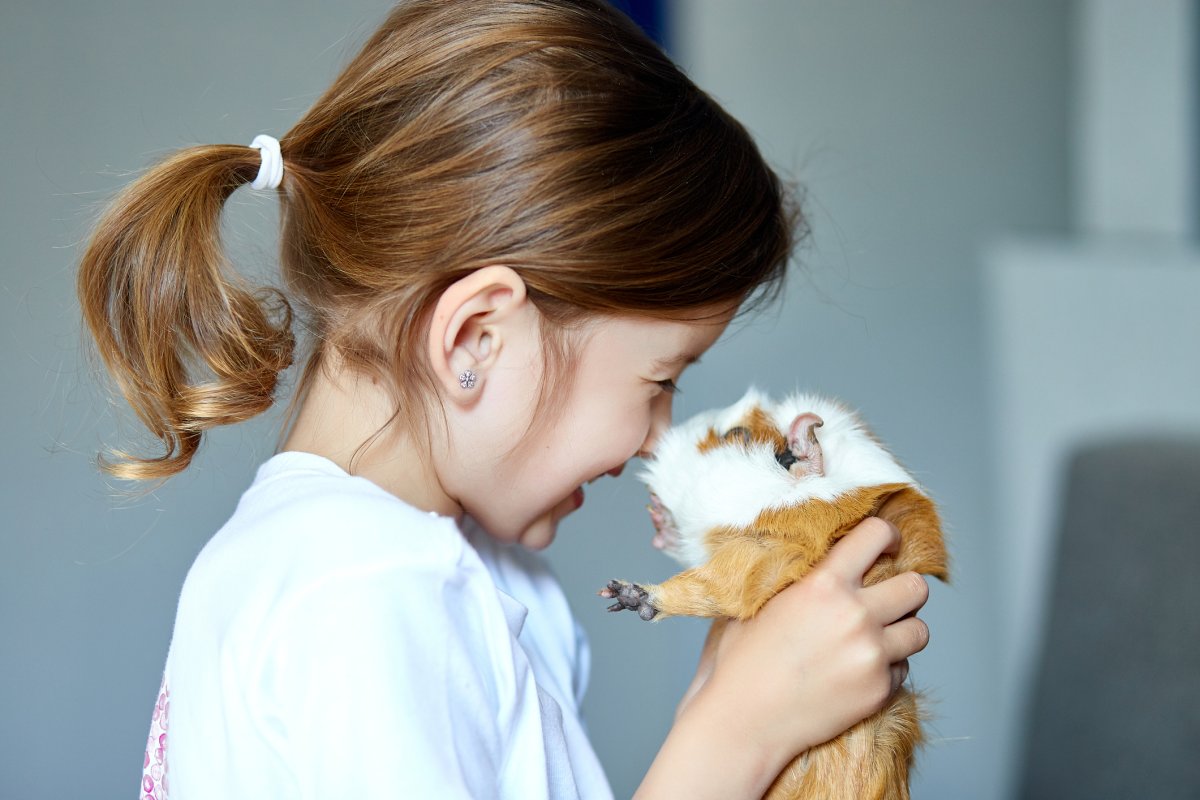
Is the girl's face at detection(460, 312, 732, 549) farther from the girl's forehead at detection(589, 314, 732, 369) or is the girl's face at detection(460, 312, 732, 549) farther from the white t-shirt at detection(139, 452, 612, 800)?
the white t-shirt at detection(139, 452, 612, 800)

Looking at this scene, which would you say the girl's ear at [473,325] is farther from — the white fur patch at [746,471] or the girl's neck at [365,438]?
the white fur patch at [746,471]

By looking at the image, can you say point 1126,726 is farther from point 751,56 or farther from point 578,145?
point 751,56

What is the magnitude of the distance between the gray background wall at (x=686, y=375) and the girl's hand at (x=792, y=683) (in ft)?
0.46

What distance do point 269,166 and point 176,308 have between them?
0.13m

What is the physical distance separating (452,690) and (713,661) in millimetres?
325

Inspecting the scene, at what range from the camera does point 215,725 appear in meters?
0.67

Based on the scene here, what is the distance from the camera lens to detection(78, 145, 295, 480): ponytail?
0.79 metres

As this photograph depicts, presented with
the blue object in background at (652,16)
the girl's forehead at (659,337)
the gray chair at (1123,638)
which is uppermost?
the blue object in background at (652,16)

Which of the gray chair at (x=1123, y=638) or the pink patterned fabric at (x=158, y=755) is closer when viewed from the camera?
the pink patterned fabric at (x=158, y=755)

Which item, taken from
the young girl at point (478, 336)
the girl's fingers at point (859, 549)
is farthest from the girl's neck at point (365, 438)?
the girl's fingers at point (859, 549)

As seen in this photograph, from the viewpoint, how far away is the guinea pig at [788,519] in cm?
79

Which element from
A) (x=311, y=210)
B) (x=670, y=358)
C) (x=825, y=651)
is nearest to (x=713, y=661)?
(x=825, y=651)

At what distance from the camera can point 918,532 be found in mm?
866

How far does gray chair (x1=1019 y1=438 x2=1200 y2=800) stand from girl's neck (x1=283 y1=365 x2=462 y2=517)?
1.09 m
